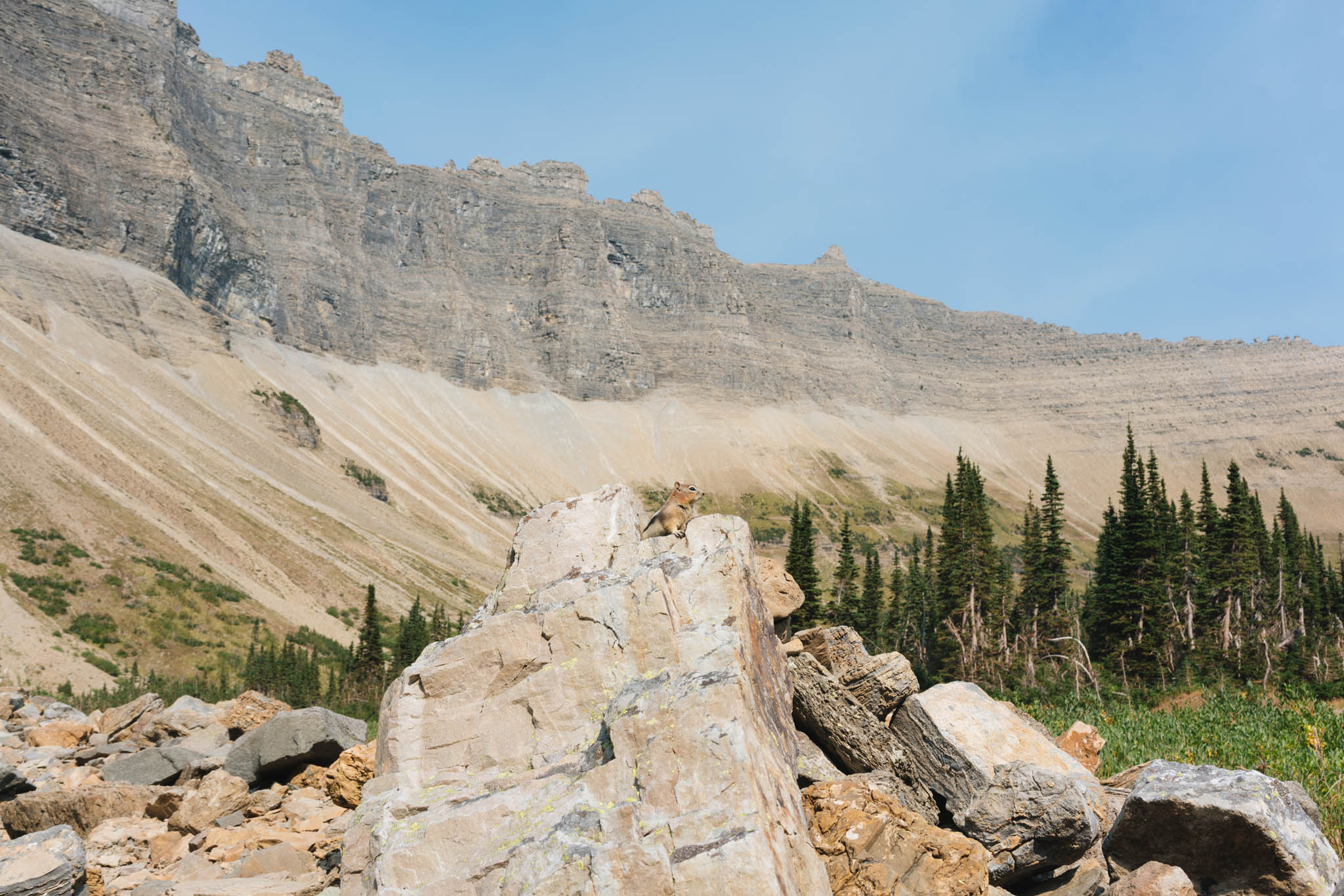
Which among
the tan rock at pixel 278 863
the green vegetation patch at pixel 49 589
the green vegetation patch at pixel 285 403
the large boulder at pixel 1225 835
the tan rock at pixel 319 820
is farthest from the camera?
the green vegetation patch at pixel 285 403

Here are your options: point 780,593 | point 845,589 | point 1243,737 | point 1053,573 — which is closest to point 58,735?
point 780,593

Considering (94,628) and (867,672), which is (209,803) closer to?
(867,672)

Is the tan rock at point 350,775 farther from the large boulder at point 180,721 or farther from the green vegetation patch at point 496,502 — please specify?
the green vegetation patch at point 496,502

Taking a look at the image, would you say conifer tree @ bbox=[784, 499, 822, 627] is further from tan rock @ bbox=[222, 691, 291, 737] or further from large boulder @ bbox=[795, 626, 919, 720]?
large boulder @ bbox=[795, 626, 919, 720]

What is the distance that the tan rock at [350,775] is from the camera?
15.0 metres

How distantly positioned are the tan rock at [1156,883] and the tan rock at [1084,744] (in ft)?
19.1

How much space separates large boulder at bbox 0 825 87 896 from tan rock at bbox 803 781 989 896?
929 centimetres

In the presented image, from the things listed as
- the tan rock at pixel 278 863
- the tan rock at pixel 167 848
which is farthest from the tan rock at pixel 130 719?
the tan rock at pixel 278 863

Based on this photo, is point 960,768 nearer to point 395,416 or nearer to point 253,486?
point 253,486

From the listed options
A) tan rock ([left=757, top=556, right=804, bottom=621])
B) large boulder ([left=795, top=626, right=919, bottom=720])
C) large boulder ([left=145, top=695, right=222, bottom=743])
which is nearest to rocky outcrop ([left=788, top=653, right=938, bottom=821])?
large boulder ([left=795, top=626, right=919, bottom=720])

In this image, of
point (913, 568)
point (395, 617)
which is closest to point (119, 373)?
point (395, 617)

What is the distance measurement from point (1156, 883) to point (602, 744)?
18.8 ft

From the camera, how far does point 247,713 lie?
23.2 meters

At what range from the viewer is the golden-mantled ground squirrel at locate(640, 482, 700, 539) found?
1352cm
